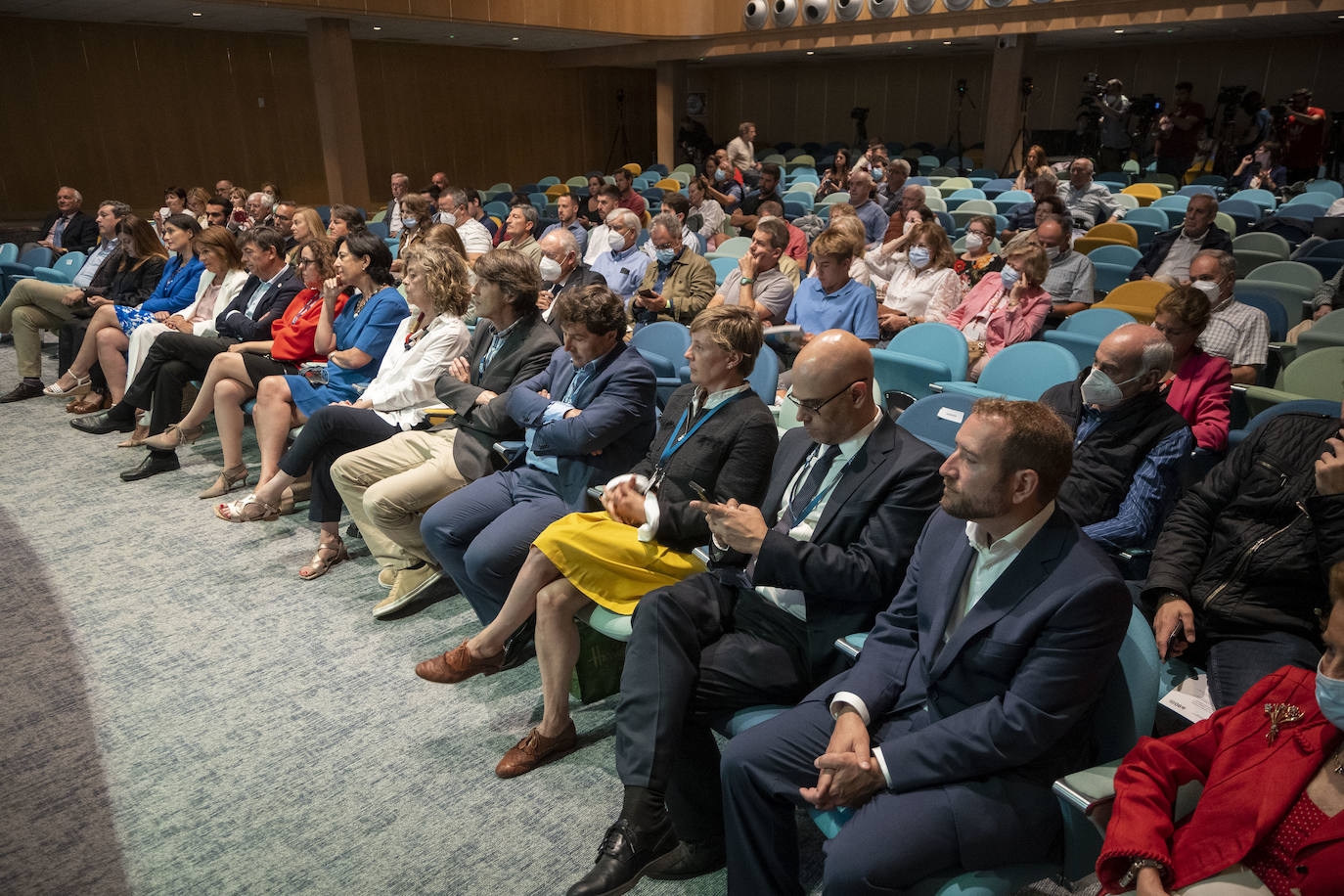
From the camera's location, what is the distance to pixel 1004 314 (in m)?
4.48

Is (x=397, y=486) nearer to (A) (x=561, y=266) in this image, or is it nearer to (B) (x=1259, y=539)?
(A) (x=561, y=266)

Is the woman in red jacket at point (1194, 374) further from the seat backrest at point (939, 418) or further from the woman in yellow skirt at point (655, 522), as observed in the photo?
the woman in yellow skirt at point (655, 522)

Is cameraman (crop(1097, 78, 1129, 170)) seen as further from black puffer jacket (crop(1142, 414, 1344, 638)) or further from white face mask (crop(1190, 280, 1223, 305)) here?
black puffer jacket (crop(1142, 414, 1344, 638))

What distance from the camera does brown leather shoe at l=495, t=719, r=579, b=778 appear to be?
2486 mm

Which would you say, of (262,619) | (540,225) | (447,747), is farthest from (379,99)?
(447,747)

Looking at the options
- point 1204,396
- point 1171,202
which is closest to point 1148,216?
point 1171,202

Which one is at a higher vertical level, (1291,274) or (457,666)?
(1291,274)

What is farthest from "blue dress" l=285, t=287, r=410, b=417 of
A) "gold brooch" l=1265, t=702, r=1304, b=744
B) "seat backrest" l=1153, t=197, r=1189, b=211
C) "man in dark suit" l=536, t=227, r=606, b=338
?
"seat backrest" l=1153, t=197, r=1189, b=211

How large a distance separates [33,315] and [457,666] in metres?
5.06

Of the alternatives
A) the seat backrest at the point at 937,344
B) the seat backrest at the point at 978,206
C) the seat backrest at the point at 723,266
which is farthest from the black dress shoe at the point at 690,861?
the seat backrest at the point at 978,206

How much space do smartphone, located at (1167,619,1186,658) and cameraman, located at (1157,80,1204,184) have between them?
10.9 metres

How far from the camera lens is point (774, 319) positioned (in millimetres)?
4926

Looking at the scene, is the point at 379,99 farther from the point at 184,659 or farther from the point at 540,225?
the point at 184,659

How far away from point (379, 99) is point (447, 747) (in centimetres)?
1555
